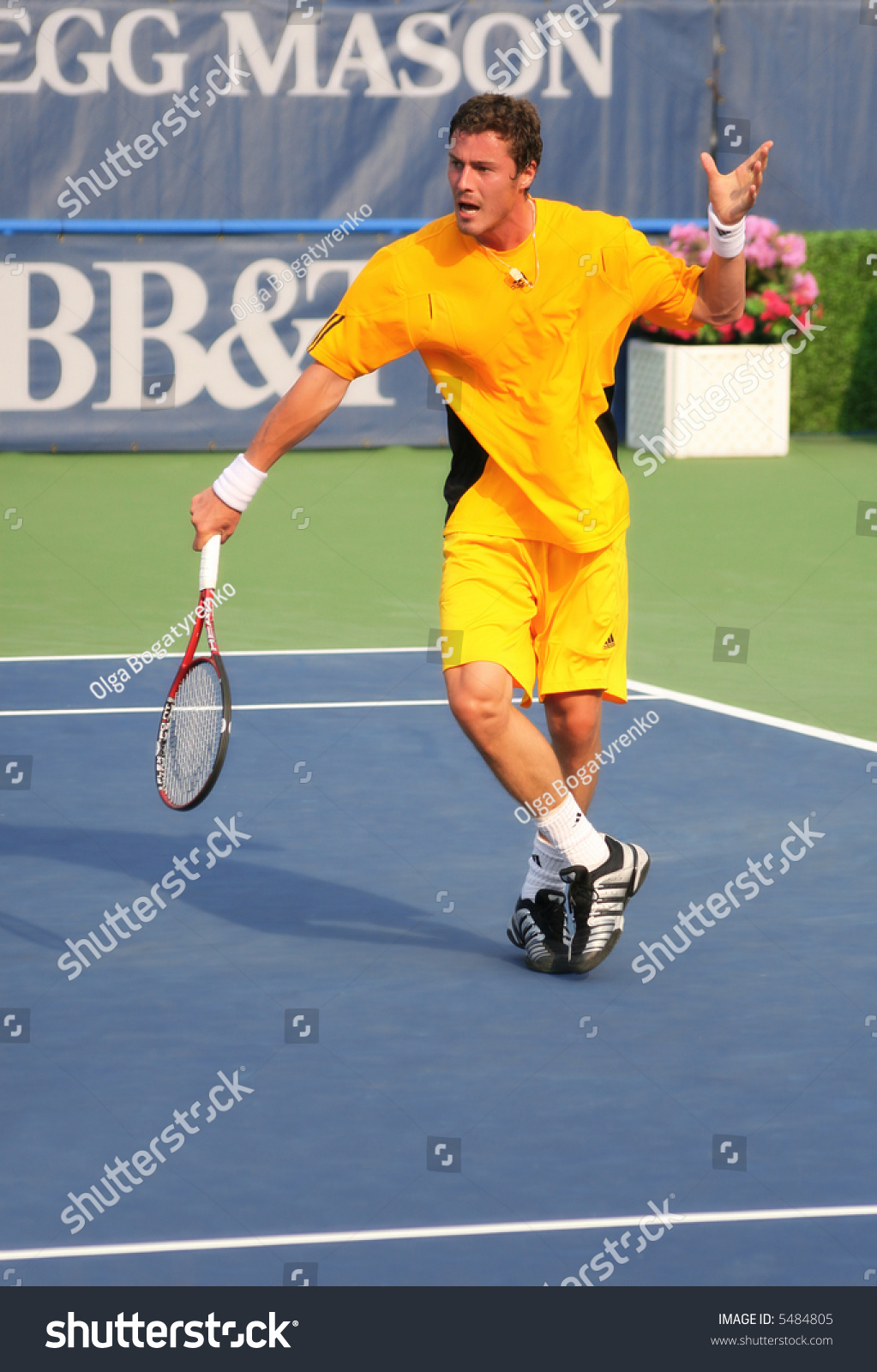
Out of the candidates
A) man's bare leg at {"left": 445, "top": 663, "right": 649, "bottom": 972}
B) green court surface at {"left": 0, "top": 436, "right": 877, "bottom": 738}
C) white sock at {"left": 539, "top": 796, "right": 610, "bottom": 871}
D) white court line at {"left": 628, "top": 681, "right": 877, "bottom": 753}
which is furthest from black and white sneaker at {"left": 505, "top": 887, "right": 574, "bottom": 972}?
green court surface at {"left": 0, "top": 436, "right": 877, "bottom": 738}

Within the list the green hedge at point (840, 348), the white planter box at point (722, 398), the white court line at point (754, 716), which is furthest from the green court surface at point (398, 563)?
the green hedge at point (840, 348)

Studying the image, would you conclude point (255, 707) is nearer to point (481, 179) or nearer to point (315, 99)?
point (481, 179)

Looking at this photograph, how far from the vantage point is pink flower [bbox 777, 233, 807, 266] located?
1416cm

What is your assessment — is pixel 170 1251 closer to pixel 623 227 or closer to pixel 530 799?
pixel 530 799

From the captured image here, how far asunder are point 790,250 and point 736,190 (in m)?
9.95

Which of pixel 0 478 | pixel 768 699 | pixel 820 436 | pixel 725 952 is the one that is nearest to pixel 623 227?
pixel 725 952

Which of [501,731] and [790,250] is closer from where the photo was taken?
[501,731]

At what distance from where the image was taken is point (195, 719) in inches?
186

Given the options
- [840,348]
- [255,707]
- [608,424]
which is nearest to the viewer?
[608,424]

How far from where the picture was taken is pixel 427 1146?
3.84 m

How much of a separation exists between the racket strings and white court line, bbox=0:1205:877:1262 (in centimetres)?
121

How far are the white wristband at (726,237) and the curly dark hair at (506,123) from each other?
42 centimetres

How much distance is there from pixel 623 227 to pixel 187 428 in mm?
9697

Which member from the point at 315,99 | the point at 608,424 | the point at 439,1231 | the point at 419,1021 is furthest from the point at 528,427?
the point at 315,99
